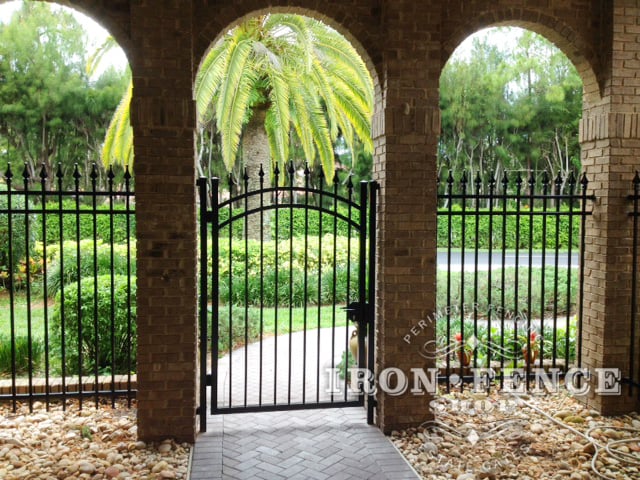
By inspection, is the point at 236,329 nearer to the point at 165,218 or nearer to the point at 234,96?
the point at 234,96

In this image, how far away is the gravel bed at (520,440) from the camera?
477 cm

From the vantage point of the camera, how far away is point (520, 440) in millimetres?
5359

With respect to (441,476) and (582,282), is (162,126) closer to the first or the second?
(441,476)

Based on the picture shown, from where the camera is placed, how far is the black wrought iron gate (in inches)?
214

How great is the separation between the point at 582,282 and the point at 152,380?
14.8ft

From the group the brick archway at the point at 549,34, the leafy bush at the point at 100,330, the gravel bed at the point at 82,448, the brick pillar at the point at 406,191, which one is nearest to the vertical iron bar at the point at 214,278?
the gravel bed at the point at 82,448

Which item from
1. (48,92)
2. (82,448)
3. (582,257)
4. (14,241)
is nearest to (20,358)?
(82,448)

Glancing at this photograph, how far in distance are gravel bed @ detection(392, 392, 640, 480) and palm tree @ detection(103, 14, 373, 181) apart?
5.88 metres

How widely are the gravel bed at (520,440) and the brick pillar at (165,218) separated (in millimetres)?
2080

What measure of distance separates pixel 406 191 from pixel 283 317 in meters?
6.52

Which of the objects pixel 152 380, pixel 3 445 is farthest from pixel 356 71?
pixel 3 445

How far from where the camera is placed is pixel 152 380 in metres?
5.18

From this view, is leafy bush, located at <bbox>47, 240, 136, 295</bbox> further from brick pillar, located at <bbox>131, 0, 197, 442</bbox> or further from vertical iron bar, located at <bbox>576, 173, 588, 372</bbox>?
vertical iron bar, located at <bbox>576, 173, 588, 372</bbox>

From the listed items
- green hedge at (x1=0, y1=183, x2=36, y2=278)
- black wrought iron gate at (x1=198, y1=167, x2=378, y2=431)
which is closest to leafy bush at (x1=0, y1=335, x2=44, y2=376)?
black wrought iron gate at (x1=198, y1=167, x2=378, y2=431)
